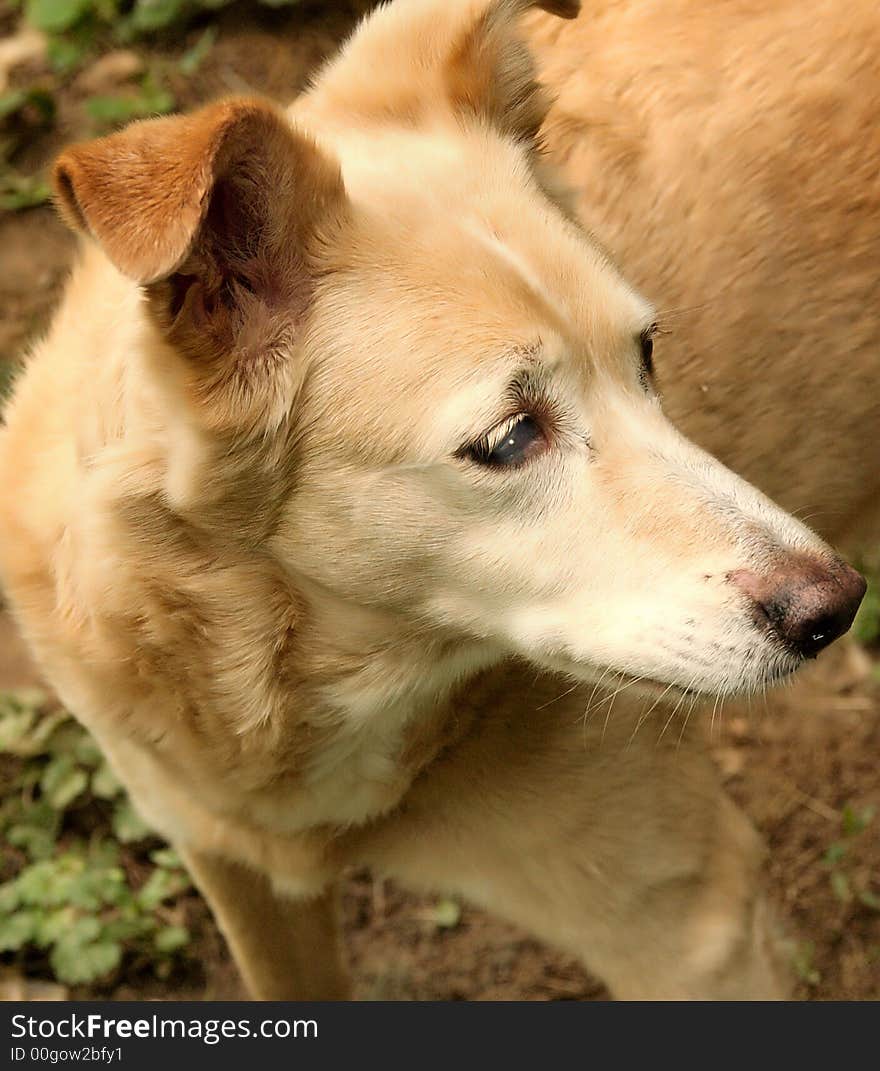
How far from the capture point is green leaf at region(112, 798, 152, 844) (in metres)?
3.84

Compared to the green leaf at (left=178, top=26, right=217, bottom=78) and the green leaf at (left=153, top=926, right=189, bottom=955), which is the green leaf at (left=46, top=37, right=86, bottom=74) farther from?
the green leaf at (left=153, top=926, right=189, bottom=955)

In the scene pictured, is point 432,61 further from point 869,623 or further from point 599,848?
point 869,623

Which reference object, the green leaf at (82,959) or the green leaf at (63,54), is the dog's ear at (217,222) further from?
the green leaf at (63,54)

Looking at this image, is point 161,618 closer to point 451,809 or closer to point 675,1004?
point 451,809

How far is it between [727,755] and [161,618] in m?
2.31

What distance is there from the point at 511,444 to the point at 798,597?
0.50 m

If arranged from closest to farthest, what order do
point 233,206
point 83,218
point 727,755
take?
point 83,218 < point 233,206 < point 727,755

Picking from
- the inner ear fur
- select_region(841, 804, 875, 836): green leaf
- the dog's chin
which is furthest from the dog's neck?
select_region(841, 804, 875, 836): green leaf

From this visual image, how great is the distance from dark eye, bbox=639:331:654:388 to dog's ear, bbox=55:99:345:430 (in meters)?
0.57

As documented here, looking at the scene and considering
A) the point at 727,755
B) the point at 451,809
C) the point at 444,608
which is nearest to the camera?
the point at 444,608

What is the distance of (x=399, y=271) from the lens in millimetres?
2260

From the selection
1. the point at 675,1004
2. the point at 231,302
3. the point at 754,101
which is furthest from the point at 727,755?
the point at 231,302

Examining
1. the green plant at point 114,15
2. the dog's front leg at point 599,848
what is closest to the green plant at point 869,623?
the dog's front leg at point 599,848

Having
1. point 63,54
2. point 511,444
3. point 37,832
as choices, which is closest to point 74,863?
point 37,832
